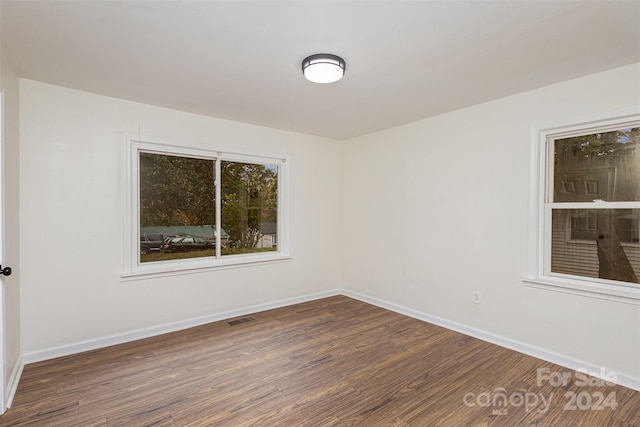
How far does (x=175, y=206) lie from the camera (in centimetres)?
357

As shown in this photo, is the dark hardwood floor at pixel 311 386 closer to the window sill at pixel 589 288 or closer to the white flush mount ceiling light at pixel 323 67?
the window sill at pixel 589 288

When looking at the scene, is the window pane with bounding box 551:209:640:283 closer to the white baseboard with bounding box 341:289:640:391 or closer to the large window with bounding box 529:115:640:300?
the large window with bounding box 529:115:640:300

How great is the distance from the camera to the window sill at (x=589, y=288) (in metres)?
2.42

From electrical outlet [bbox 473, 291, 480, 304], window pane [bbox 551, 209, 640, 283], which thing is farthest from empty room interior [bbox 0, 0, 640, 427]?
electrical outlet [bbox 473, 291, 480, 304]

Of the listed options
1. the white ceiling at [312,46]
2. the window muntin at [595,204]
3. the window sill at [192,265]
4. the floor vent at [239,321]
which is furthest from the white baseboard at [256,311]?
the white ceiling at [312,46]

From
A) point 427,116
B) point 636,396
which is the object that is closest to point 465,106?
point 427,116

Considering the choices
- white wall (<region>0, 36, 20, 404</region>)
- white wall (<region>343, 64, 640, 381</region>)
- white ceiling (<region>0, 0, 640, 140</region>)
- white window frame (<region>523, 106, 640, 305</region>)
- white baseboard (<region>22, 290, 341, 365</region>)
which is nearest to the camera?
white ceiling (<region>0, 0, 640, 140</region>)

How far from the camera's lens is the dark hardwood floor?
205 centimetres

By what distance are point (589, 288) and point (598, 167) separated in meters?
1.02

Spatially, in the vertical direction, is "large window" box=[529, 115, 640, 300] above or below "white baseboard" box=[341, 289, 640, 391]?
above

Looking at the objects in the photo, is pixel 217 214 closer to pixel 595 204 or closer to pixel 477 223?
pixel 477 223

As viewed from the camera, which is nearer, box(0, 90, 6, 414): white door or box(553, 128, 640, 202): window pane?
box(0, 90, 6, 414): white door

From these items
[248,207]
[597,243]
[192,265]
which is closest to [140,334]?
[192,265]

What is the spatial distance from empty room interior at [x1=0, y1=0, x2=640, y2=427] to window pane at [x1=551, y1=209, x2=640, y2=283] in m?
0.01
